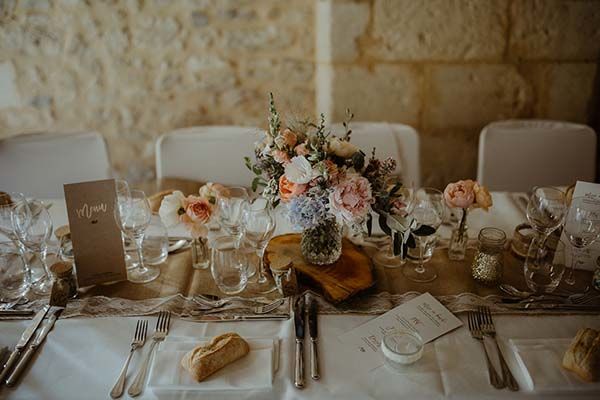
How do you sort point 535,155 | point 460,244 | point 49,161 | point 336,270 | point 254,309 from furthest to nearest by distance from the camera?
point 535,155 < point 49,161 < point 460,244 < point 336,270 < point 254,309

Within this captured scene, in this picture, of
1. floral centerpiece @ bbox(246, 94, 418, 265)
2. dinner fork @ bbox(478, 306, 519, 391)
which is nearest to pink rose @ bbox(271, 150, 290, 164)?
floral centerpiece @ bbox(246, 94, 418, 265)

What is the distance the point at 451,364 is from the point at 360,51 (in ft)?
5.94

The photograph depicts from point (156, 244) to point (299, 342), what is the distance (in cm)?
59

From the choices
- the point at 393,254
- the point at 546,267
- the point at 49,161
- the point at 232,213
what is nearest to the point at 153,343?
the point at 232,213

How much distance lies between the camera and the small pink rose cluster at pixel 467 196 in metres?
1.33

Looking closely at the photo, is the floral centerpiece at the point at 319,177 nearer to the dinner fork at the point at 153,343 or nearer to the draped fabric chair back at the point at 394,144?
the dinner fork at the point at 153,343

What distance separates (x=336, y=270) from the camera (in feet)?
4.20

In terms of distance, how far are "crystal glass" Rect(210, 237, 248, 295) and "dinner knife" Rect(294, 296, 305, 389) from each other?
0.16 metres

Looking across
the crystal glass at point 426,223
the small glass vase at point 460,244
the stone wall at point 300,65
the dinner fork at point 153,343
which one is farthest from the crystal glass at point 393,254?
the stone wall at point 300,65

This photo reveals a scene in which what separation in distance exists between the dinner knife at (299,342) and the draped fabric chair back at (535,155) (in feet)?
3.99

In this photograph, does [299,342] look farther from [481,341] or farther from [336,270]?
[481,341]

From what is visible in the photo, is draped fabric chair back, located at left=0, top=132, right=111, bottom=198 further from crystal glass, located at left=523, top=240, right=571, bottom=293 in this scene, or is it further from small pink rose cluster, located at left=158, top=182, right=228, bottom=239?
crystal glass, located at left=523, top=240, right=571, bottom=293

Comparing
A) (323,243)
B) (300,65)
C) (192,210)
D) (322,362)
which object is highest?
(300,65)

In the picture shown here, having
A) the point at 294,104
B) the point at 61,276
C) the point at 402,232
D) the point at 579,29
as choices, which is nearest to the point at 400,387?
the point at 402,232
